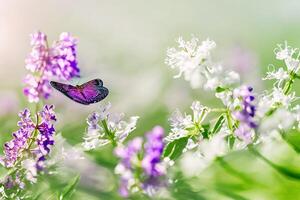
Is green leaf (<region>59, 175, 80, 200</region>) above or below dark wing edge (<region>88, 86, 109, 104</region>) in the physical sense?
below

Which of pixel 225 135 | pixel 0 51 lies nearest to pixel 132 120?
pixel 225 135

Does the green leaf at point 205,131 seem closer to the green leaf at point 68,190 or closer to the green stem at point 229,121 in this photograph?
the green stem at point 229,121

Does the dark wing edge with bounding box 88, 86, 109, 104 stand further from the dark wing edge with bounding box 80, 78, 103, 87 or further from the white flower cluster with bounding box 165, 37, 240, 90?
the white flower cluster with bounding box 165, 37, 240, 90

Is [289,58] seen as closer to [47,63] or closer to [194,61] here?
[194,61]

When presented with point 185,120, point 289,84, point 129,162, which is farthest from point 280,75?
point 129,162

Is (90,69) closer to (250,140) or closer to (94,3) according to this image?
(94,3)

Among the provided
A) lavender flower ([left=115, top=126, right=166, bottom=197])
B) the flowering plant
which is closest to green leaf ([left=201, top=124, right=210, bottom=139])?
the flowering plant
